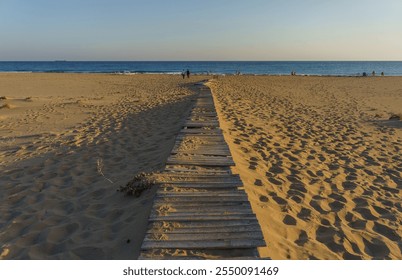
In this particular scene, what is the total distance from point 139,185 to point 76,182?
1.40 metres

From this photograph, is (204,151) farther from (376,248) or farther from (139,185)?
(376,248)

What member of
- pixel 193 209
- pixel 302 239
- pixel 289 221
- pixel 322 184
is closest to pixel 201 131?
pixel 322 184

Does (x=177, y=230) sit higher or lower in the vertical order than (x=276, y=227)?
higher

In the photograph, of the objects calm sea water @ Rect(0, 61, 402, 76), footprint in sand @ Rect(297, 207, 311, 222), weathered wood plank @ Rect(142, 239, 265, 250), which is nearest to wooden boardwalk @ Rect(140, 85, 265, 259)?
weathered wood plank @ Rect(142, 239, 265, 250)

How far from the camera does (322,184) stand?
190 inches

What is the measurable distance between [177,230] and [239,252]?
64 centimetres

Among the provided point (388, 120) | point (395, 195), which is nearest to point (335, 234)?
point (395, 195)

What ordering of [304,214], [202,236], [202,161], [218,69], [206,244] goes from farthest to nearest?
[218,69]
[202,161]
[304,214]
[202,236]
[206,244]

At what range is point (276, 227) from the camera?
3.48 meters

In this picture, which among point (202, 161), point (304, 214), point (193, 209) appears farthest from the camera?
A: point (202, 161)

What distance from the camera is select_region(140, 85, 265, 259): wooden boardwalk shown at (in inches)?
102

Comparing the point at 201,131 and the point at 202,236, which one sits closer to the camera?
the point at 202,236

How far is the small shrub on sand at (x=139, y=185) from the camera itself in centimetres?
402
